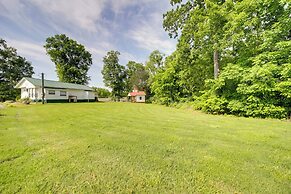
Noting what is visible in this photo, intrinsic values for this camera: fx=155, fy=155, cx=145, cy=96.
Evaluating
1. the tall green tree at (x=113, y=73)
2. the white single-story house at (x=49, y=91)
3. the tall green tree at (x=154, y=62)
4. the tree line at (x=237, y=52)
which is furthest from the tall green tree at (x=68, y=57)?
the tree line at (x=237, y=52)

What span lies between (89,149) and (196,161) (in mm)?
2809

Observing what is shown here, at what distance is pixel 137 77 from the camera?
158ft

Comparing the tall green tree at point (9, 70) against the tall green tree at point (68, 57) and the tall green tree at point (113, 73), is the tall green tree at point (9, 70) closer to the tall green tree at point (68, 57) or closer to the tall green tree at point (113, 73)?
the tall green tree at point (68, 57)

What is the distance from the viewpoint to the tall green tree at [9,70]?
34.0m

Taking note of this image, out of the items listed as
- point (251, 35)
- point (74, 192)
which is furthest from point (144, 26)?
point (74, 192)

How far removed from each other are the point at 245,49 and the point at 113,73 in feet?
130

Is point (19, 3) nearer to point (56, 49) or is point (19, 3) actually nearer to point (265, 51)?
point (265, 51)

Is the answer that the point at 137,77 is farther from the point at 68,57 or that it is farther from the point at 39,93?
the point at 39,93

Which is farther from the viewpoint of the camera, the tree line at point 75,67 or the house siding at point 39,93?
the tree line at point 75,67

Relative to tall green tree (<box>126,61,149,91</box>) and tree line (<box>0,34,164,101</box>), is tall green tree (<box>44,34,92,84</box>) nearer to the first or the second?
tree line (<box>0,34,164,101</box>)

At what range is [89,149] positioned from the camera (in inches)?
169

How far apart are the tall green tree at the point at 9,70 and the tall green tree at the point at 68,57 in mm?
7530

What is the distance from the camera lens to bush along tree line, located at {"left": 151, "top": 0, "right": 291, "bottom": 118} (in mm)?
9906

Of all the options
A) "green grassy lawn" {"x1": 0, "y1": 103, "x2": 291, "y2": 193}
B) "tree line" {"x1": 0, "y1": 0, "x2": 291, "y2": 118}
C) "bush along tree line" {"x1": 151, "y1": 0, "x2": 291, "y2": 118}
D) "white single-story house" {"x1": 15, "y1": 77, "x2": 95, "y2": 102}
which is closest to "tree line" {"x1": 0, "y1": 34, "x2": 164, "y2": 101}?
"white single-story house" {"x1": 15, "y1": 77, "x2": 95, "y2": 102}
